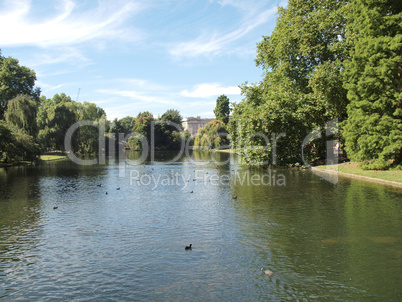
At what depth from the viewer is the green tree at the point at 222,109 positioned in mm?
128250

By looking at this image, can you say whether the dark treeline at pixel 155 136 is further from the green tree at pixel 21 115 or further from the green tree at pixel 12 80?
the green tree at pixel 21 115

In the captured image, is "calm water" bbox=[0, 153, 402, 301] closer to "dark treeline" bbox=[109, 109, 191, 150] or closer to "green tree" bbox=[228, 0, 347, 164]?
"green tree" bbox=[228, 0, 347, 164]

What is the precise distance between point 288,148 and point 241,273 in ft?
117

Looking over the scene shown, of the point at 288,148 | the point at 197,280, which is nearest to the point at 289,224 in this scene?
the point at 197,280

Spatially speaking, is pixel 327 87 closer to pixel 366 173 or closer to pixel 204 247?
pixel 366 173

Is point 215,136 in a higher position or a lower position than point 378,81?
lower

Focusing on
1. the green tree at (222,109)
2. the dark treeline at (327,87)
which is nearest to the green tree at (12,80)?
the dark treeline at (327,87)

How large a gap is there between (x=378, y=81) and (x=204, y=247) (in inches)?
1004

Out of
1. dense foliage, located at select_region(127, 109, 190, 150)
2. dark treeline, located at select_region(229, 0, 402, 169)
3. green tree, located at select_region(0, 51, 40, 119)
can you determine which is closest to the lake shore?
dark treeline, located at select_region(229, 0, 402, 169)

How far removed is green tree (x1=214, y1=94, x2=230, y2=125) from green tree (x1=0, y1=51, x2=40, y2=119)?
69515 mm

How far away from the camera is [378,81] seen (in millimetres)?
30547

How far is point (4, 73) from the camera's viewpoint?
221 ft

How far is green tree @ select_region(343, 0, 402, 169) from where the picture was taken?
2973 cm

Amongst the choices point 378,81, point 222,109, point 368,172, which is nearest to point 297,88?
point 378,81
